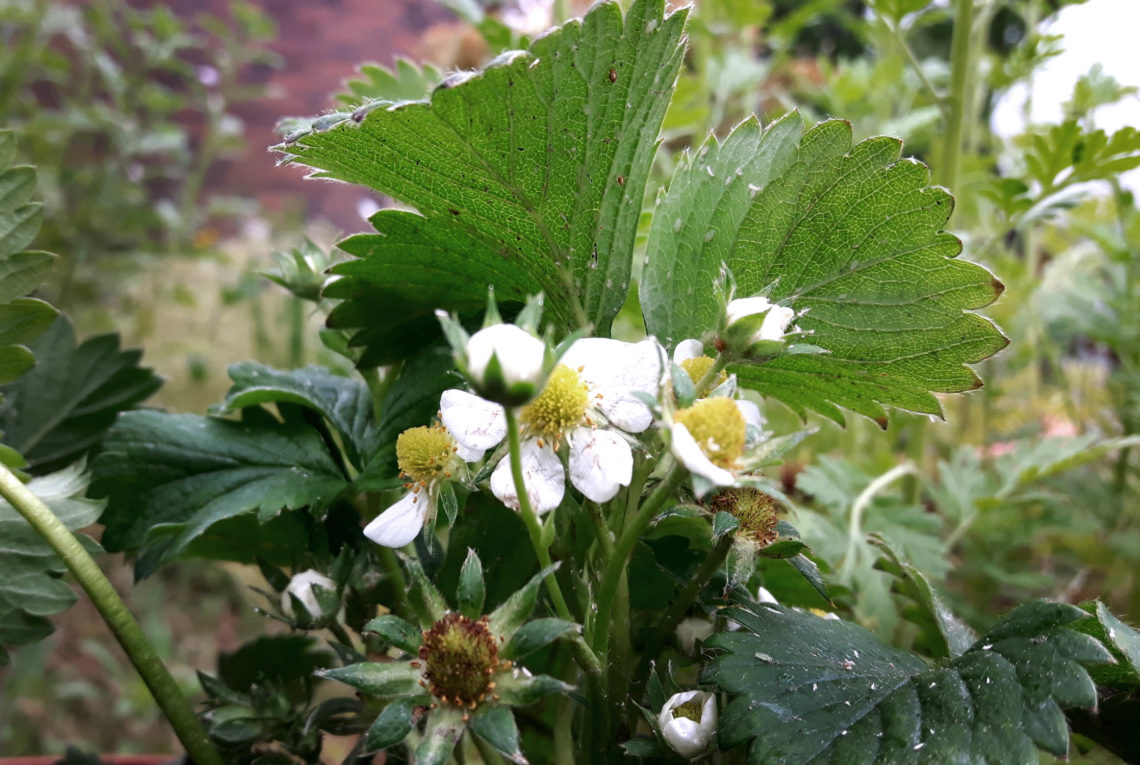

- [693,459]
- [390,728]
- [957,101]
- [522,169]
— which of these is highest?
[957,101]

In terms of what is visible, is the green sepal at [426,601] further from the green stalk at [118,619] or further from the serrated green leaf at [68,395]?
the serrated green leaf at [68,395]

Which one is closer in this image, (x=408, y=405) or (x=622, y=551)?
(x=622, y=551)

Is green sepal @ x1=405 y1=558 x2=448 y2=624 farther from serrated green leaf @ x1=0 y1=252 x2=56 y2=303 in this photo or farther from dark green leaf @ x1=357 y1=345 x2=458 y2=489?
serrated green leaf @ x1=0 y1=252 x2=56 y2=303

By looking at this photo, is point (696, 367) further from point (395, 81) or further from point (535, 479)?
point (395, 81)

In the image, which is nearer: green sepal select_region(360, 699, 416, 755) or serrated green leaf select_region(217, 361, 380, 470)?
green sepal select_region(360, 699, 416, 755)

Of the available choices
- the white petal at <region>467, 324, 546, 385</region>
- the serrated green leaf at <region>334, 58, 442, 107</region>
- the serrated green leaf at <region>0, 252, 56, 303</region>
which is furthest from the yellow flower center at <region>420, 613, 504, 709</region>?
the serrated green leaf at <region>334, 58, 442, 107</region>

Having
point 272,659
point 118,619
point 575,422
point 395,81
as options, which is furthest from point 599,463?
point 395,81

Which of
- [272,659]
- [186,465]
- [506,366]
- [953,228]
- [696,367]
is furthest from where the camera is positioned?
[953,228]
